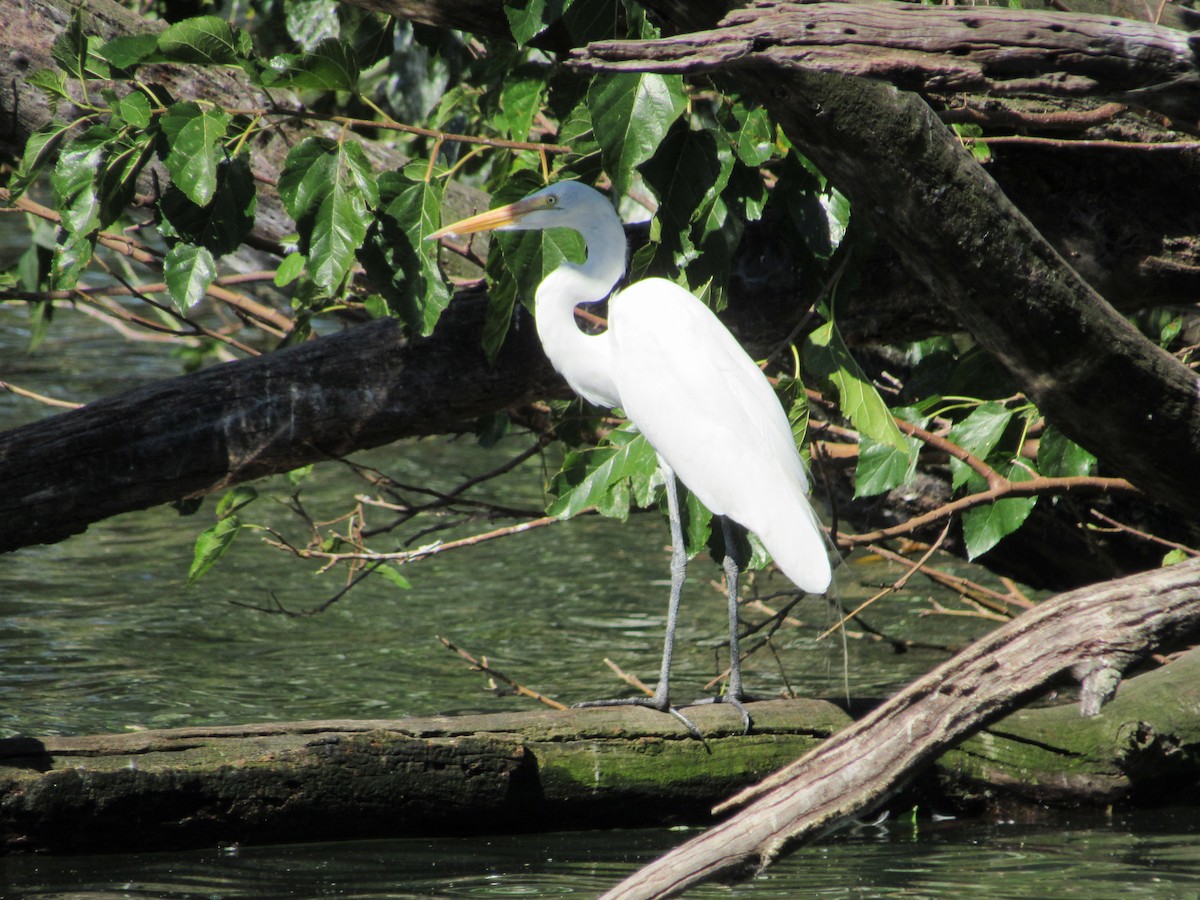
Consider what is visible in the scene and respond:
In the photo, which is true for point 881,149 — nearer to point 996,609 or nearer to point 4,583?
point 996,609

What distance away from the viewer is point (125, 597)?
213 inches

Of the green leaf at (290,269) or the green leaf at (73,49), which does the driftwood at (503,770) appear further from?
the green leaf at (73,49)

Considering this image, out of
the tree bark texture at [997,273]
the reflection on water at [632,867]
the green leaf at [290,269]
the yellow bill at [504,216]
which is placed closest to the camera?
Answer: the tree bark texture at [997,273]

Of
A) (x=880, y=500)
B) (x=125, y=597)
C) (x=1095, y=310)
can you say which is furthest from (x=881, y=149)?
(x=125, y=597)

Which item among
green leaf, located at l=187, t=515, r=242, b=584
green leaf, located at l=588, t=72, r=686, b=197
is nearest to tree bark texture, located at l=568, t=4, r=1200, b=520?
green leaf, located at l=588, t=72, r=686, b=197

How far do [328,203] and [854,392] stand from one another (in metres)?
1.25

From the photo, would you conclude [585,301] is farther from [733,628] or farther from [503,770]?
[503,770]

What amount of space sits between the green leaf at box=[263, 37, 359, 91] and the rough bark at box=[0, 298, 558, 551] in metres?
0.67

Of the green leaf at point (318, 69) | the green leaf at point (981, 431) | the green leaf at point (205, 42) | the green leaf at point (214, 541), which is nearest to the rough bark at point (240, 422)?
the green leaf at point (214, 541)

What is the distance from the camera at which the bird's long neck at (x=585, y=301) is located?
10.4 ft

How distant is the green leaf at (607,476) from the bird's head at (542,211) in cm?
57

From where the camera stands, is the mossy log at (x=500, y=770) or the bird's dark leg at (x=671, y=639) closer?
the mossy log at (x=500, y=770)

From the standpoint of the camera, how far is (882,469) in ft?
9.96

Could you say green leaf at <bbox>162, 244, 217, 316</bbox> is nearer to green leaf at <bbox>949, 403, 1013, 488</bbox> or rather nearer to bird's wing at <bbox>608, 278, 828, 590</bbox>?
bird's wing at <bbox>608, 278, 828, 590</bbox>
